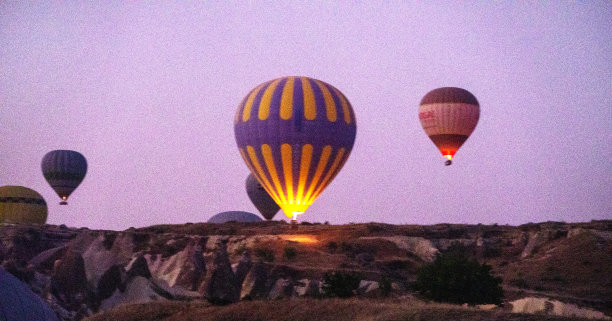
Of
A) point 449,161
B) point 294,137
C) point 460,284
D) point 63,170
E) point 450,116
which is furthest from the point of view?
point 63,170

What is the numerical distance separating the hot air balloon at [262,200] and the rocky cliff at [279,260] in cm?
2092

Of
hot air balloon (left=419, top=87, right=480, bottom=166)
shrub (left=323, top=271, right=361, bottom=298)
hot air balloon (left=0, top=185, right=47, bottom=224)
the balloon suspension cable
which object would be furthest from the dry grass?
hot air balloon (left=0, top=185, right=47, bottom=224)

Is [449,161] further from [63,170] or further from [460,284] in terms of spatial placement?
[63,170]

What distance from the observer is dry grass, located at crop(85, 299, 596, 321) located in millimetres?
36719

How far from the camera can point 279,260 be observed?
2921 inches

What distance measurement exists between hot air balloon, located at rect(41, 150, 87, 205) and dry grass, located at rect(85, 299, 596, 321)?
228ft

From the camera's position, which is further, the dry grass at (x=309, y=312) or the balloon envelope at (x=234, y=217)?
the balloon envelope at (x=234, y=217)

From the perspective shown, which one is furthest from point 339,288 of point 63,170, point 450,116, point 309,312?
point 63,170

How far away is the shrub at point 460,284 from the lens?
163 ft

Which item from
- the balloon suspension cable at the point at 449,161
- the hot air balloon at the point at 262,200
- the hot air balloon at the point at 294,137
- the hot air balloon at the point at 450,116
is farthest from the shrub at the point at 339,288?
the hot air balloon at the point at 262,200

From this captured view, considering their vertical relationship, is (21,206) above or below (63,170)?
below

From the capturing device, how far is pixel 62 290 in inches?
2515

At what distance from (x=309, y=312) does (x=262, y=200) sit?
255 feet

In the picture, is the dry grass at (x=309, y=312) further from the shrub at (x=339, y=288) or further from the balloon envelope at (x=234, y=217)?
the balloon envelope at (x=234, y=217)
